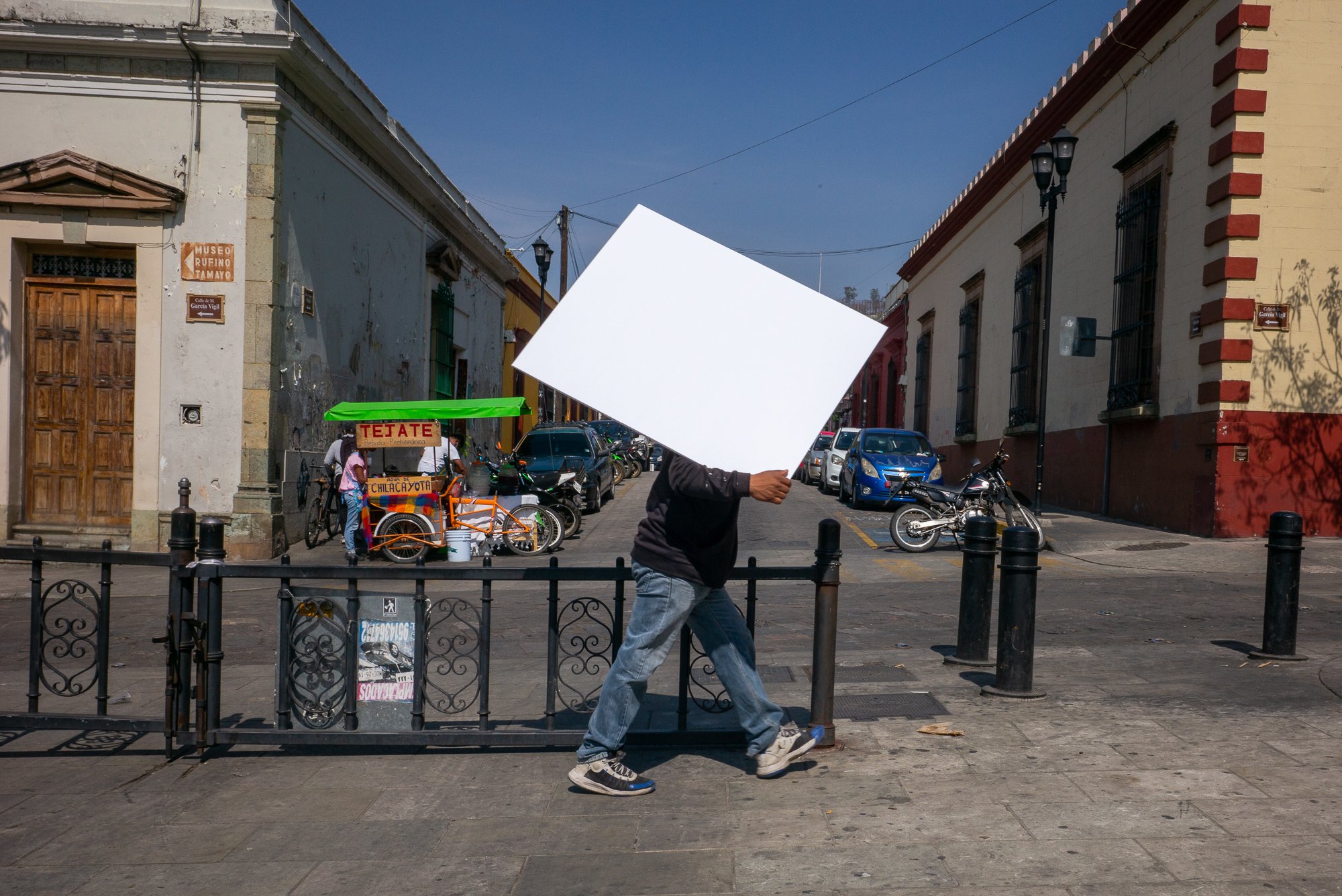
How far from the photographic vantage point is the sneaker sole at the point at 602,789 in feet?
14.6

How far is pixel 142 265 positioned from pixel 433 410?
162 inches

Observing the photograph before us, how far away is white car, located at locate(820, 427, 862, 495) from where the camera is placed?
998 inches

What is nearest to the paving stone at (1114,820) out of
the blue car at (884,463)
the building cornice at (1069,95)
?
the building cornice at (1069,95)

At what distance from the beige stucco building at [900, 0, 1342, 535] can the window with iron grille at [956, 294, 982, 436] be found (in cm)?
772

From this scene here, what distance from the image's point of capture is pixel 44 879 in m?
3.75

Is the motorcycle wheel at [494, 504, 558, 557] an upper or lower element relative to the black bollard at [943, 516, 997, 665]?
lower

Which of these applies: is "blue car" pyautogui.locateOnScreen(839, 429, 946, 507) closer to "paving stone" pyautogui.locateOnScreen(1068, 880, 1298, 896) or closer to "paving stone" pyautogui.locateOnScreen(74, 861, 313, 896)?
"paving stone" pyautogui.locateOnScreen(1068, 880, 1298, 896)

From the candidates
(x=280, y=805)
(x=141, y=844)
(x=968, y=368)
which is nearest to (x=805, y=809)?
(x=280, y=805)

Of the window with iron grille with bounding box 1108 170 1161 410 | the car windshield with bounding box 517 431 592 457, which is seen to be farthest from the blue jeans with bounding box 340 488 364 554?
the window with iron grille with bounding box 1108 170 1161 410

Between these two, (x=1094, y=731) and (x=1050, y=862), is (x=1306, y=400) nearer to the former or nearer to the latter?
(x=1094, y=731)

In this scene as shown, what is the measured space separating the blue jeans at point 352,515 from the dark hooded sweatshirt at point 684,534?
9793 millimetres

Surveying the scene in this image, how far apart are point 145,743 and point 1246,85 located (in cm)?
1380

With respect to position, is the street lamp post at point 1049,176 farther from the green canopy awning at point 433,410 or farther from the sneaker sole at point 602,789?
the sneaker sole at point 602,789

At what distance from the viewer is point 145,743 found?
18.0 ft
